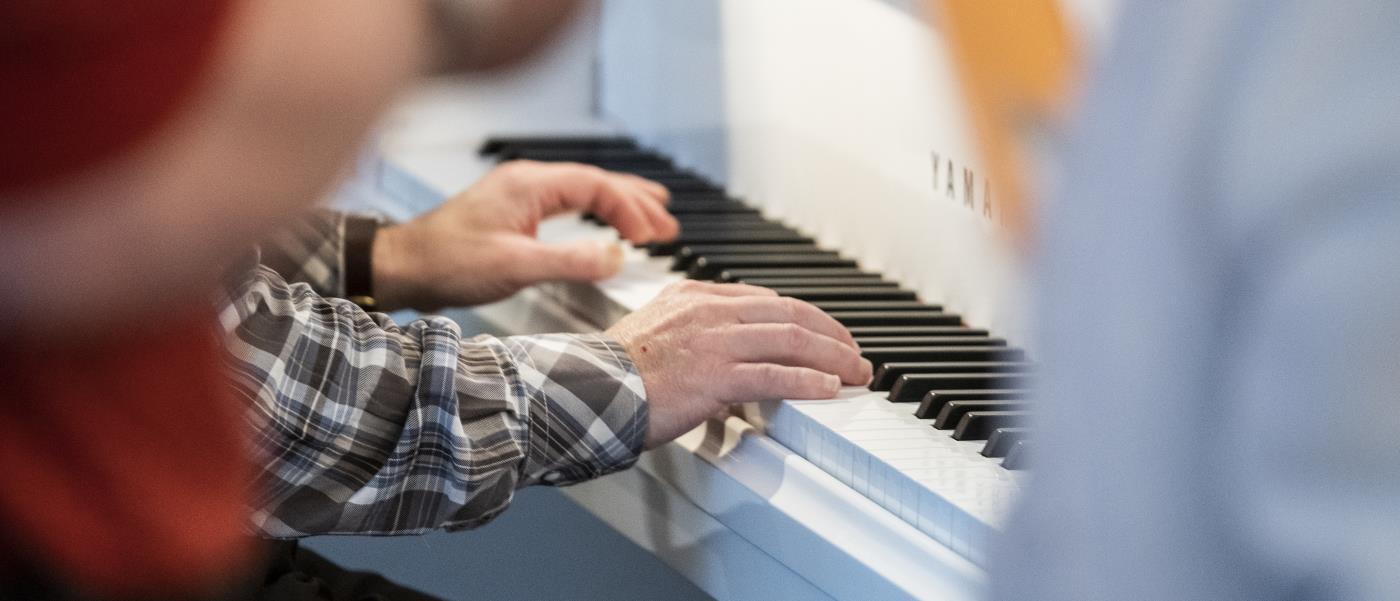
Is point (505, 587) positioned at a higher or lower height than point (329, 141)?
lower

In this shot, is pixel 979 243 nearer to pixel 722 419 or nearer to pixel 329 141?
pixel 722 419

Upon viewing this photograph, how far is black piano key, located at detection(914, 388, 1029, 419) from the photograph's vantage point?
1.09m

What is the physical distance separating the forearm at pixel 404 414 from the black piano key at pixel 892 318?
0.20 m

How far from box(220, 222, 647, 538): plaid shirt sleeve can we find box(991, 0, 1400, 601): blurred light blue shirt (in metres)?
0.73

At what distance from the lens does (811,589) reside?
103cm

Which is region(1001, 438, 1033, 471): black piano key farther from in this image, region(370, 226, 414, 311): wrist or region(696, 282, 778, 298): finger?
region(370, 226, 414, 311): wrist

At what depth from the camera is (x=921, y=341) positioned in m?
1.23

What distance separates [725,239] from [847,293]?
20 cm

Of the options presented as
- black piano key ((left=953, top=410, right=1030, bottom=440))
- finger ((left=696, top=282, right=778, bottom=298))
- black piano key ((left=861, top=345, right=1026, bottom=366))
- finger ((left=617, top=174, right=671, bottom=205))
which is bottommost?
black piano key ((left=953, top=410, right=1030, bottom=440))

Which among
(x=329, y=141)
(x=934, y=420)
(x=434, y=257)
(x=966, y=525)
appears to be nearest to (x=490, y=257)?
(x=434, y=257)

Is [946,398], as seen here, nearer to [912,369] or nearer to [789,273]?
[912,369]

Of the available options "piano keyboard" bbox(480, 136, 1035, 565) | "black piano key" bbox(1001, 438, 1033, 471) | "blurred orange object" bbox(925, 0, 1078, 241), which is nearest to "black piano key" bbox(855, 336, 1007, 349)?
"piano keyboard" bbox(480, 136, 1035, 565)

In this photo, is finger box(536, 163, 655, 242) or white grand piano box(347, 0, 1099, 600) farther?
finger box(536, 163, 655, 242)

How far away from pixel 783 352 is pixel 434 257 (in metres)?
0.52
